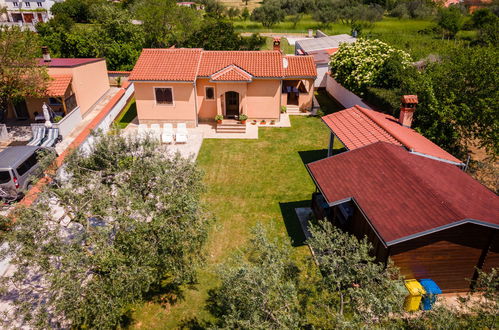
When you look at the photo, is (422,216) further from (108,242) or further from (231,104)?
(231,104)

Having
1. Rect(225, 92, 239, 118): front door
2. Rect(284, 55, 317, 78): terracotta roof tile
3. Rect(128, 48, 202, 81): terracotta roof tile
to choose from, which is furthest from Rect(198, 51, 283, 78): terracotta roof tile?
Rect(225, 92, 239, 118): front door

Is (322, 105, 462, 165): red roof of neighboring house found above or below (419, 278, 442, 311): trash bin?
above

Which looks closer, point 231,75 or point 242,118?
point 231,75

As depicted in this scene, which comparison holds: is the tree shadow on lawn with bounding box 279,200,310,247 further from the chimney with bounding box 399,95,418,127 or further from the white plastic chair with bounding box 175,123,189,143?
the white plastic chair with bounding box 175,123,189,143

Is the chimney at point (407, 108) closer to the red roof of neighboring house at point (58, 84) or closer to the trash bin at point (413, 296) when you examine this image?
the trash bin at point (413, 296)

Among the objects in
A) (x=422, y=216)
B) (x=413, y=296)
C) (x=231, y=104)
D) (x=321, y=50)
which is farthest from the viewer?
(x=321, y=50)

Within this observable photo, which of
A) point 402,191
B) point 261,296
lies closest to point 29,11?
point 402,191
